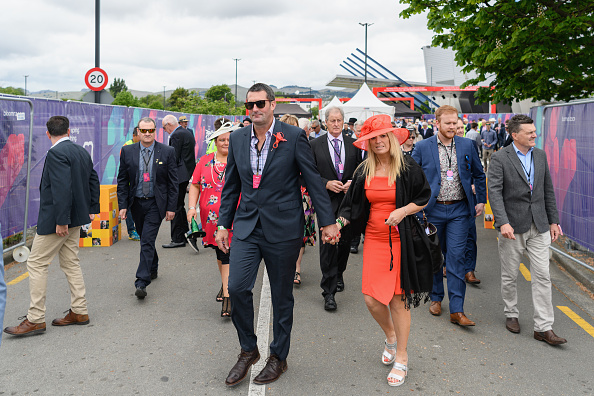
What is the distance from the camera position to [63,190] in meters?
4.87

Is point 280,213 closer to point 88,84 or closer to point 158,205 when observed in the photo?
point 158,205

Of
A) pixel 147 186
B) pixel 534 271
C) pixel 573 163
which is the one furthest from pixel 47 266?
pixel 573 163

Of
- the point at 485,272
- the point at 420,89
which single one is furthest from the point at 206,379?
the point at 420,89

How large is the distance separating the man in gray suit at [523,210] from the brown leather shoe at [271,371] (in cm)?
229

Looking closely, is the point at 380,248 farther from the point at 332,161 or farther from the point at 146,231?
the point at 146,231

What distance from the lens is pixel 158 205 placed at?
600 cm

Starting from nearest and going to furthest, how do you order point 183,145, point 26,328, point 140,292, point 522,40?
point 26,328 → point 140,292 → point 522,40 → point 183,145

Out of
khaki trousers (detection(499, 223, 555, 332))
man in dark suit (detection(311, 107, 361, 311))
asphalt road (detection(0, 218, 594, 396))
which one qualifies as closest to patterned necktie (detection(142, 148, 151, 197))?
asphalt road (detection(0, 218, 594, 396))

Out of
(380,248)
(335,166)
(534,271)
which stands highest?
(335,166)

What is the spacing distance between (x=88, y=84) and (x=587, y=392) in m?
12.7

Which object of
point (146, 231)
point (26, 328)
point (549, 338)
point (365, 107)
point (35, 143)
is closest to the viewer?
point (549, 338)

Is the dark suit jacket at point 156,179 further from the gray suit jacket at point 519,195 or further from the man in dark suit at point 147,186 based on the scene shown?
the gray suit jacket at point 519,195

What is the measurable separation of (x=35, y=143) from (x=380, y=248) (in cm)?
628

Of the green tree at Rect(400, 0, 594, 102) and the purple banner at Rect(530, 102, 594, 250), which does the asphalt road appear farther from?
the green tree at Rect(400, 0, 594, 102)
